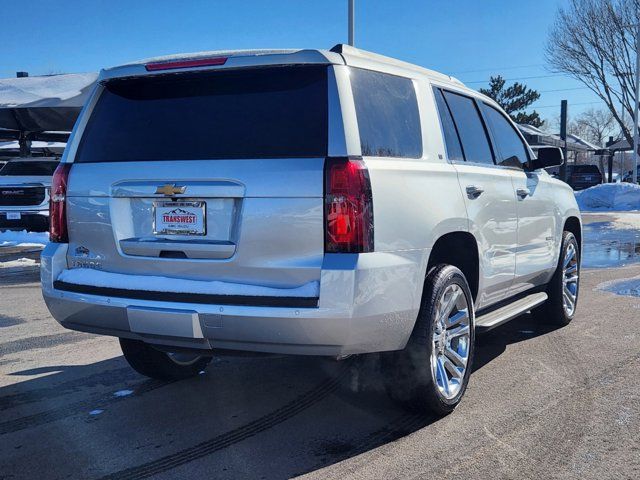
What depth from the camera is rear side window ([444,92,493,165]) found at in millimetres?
4680

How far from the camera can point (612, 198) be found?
2541 cm

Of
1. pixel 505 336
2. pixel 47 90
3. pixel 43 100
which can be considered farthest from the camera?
pixel 47 90

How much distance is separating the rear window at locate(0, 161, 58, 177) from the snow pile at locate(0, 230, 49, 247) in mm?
1277

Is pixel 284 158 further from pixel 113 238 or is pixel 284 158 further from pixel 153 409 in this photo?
pixel 153 409

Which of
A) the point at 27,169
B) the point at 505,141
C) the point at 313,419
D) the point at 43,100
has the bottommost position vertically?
the point at 313,419

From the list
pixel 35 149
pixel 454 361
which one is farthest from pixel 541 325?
pixel 35 149

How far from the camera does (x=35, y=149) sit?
31344 millimetres

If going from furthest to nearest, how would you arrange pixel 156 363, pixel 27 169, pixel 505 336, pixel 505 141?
pixel 27 169 → pixel 505 336 → pixel 505 141 → pixel 156 363

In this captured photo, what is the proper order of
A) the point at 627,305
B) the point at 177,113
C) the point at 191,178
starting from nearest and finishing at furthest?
the point at 191,178 → the point at 177,113 → the point at 627,305

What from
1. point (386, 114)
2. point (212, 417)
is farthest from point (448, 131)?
point (212, 417)

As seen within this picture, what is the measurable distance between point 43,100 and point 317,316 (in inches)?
539

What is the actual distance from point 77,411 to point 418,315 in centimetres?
220

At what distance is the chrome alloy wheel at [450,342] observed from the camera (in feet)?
13.0

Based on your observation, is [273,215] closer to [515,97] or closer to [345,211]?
[345,211]
